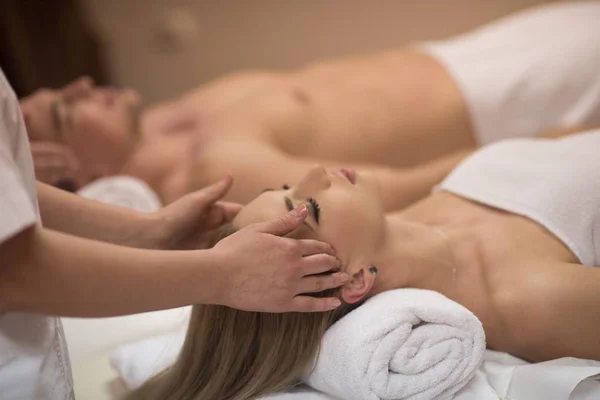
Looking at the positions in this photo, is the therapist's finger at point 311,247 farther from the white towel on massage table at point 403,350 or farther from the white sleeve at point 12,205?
the white sleeve at point 12,205

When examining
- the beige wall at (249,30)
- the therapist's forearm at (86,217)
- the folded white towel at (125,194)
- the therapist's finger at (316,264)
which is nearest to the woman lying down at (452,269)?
the therapist's finger at (316,264)

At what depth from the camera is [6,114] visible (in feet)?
2.89

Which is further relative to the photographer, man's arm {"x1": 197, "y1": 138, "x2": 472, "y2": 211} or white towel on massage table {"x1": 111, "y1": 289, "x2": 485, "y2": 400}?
man's arm {"x1": 197, "y1": 138, "x2": 472, "y2": 211}

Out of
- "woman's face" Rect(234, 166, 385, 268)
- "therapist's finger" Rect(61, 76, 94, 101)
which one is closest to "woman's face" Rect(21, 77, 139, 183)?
"therapist's finger" Rect(61, 76, 94, 101)

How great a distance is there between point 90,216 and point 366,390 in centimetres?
59

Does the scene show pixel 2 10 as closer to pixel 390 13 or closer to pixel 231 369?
pixel 390 13

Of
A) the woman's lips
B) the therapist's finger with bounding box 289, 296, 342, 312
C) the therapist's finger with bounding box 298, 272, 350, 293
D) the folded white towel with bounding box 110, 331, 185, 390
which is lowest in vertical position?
the folded white towel with bounding box 110, 331, 185, 390

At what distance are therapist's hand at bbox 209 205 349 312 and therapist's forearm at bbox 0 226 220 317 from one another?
0.10ft

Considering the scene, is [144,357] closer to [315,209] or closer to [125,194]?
[315,209]

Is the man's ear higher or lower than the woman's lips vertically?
lower

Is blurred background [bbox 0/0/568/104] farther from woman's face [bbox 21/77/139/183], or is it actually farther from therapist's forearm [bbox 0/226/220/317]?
therapist's forearm [bbox 0/226/220/317]

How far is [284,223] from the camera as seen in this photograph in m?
0.94

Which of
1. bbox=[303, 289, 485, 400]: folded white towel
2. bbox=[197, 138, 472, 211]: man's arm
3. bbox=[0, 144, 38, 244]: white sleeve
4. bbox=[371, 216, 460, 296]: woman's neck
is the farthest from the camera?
bbox=[197, 138, 472, 211]: man's arm

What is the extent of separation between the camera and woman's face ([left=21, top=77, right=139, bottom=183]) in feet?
6.34
